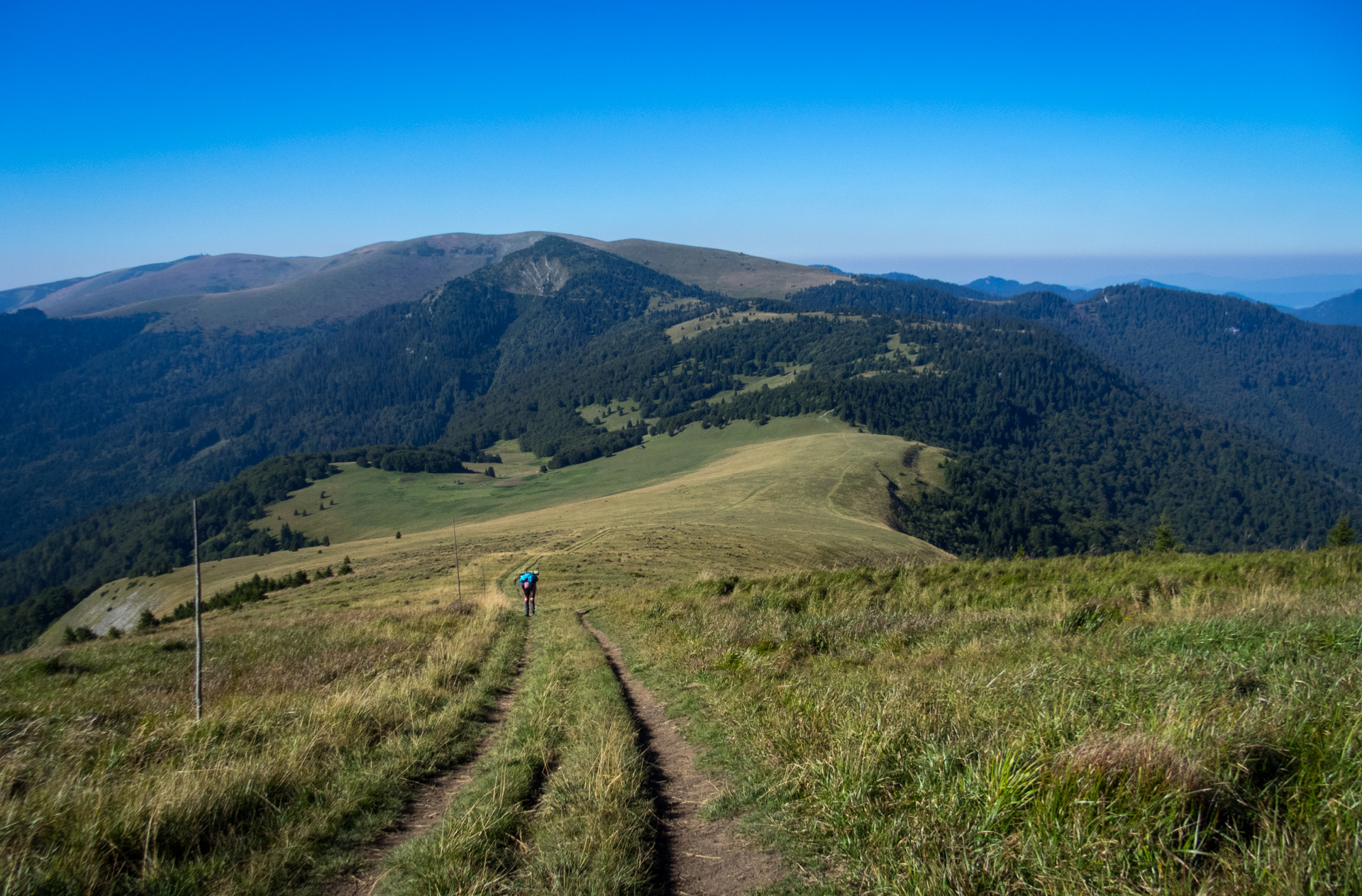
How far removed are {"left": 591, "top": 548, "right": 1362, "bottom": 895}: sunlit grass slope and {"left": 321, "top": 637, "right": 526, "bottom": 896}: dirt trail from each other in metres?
2.61

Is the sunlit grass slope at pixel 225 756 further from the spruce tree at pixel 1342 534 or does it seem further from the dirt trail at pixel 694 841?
the spruce tree at pixel 1342 534

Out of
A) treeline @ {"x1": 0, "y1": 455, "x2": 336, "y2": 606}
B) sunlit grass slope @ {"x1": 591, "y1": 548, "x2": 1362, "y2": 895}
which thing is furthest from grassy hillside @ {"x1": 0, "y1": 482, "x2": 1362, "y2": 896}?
treeline @ {"x1": 0, "y1": 455, "x2": 336, "y2": 606}

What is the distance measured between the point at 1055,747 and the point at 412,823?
5.33 m

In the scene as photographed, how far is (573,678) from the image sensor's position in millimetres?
11031

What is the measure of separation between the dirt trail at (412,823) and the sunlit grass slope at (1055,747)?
2608 millimetres

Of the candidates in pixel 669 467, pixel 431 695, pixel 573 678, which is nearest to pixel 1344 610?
pixel 573 678

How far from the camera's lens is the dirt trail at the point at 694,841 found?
4.80 meters

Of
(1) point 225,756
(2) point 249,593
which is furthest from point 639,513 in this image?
(1) point 225,756

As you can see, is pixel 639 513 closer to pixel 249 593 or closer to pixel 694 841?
pixel 249 593

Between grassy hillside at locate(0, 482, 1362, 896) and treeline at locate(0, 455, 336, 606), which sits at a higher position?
grassy hillside at locate(0, 482, 1362, 896)

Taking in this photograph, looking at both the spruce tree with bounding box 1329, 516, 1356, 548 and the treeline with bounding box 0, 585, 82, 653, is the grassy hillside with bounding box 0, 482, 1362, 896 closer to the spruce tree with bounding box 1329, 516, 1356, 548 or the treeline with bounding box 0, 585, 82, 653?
the spruce tree with bounding box 1329, 516, 1356, 548

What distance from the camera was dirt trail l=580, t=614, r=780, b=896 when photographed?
480 cm

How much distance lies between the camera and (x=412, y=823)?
606 centimetres

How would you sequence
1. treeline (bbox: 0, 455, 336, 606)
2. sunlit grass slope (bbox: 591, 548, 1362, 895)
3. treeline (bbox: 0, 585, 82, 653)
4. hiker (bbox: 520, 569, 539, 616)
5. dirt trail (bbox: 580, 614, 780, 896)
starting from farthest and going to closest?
treeline (bbox: 0, 455, 336, 606), treeline (bbox: 0, 585, 82, 653), hiker (bbox: 520, 569, 539, 616), dirt trail (bbox: 580, 614, 780, 896), sunlit grass slope (bbox: 591, 548, 1362, 895)
